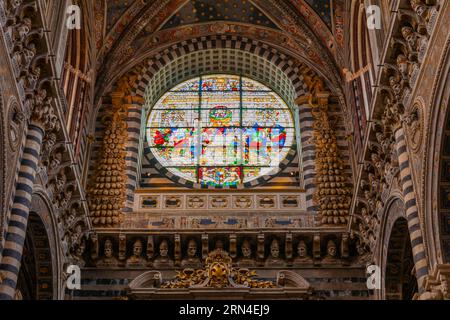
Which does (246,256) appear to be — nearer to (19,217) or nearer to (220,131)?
(220,131)

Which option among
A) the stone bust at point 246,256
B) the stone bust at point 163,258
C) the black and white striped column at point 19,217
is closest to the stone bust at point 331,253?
the stone bust at point 246,256

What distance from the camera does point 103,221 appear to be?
18031 millimetres

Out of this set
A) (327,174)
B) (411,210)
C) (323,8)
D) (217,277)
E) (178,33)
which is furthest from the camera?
(178,33)

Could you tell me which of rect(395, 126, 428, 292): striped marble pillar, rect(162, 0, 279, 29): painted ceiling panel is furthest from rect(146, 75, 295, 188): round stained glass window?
rect(395, 126, 428, 292): striped marble pillar

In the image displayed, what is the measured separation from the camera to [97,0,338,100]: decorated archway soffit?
20.9m

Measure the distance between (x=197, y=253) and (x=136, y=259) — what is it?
138 cm

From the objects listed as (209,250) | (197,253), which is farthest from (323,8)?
(197,253)

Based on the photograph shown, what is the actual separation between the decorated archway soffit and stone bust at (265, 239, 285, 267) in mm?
5358

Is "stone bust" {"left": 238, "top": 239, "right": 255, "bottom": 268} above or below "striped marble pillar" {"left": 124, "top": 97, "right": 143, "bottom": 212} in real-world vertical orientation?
below

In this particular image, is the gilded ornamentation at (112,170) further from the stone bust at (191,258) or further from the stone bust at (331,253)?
the stone bust at (331,253)

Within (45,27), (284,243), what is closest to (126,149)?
(284,243)

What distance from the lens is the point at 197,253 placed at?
57.9ft

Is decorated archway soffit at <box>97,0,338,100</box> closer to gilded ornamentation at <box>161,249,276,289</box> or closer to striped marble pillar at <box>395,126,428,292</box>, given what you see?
gilded ornamentation at <box>161,249,276,289</box>

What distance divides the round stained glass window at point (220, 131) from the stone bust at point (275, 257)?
263 cm
